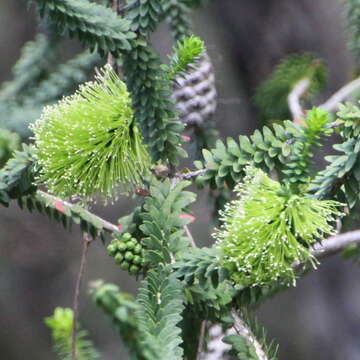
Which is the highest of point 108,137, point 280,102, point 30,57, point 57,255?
point 30,57

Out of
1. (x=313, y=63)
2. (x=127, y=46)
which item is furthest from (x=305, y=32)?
(x=127, y=46)

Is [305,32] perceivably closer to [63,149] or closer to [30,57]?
[30,57]

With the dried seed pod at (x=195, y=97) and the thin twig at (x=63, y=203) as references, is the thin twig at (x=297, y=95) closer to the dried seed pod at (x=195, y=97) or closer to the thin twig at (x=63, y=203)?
the dried seed pod at (x=195, y=97)

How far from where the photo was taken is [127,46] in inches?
19.9

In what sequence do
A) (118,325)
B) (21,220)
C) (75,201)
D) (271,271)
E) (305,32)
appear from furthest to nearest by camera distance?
(21,220)
(305,32)
(75,201)
(271,271)
(118,325)

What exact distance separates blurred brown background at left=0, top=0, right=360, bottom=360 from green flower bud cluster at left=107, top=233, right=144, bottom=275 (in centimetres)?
71

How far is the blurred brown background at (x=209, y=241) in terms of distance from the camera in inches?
56.4

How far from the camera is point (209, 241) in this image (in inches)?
60.4

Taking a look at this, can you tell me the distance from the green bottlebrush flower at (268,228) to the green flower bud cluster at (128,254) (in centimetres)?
10

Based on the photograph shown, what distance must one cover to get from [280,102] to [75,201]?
535 mm

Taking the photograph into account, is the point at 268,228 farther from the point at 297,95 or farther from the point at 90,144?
the point at 297,95

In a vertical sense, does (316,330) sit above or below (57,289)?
below

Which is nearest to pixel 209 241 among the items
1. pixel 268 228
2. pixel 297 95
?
pixel 297 95

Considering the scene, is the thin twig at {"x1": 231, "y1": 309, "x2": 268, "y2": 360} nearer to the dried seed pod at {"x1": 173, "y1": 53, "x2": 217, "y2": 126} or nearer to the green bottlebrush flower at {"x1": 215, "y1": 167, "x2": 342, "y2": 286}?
the green bottlebrush flower at {"x1": 215, "y1": 167, "x2": 342, "y2": 286}
